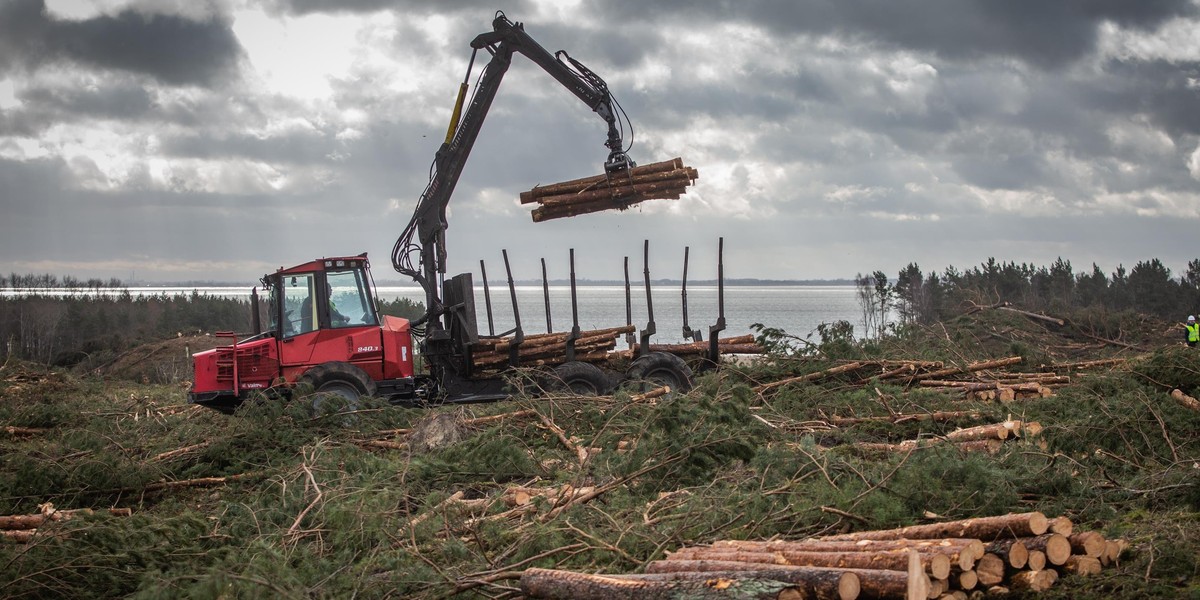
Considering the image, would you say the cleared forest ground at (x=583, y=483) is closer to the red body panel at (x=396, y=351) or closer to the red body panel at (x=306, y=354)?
the red body panel at (x=306, y=354)

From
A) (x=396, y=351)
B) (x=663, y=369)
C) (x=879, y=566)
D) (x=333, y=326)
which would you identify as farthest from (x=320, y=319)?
(x=879, y=566)

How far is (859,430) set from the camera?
9.92m

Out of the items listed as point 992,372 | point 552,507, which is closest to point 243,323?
point 992,372

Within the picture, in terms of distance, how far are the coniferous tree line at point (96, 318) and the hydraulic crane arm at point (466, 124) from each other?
1280cm

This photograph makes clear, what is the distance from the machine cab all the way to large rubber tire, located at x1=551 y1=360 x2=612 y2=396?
2595mm

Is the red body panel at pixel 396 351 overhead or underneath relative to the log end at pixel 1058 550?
overhead

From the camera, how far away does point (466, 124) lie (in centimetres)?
1537

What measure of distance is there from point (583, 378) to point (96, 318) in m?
30.0

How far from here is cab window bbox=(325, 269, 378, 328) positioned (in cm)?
1337

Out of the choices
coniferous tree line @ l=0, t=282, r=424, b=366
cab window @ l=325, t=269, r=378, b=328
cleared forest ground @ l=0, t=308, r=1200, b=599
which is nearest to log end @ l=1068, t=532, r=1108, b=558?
cleared forest ground @ l=0, t=308, r=1200, b=599

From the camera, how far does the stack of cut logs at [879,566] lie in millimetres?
4379

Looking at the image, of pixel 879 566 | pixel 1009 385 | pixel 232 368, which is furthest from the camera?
pixel 232 368

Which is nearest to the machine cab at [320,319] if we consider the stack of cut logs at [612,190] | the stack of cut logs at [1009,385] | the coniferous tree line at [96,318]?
the stack of cut logs at [612,190]

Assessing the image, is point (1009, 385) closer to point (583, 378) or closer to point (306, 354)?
point (583, 378)
